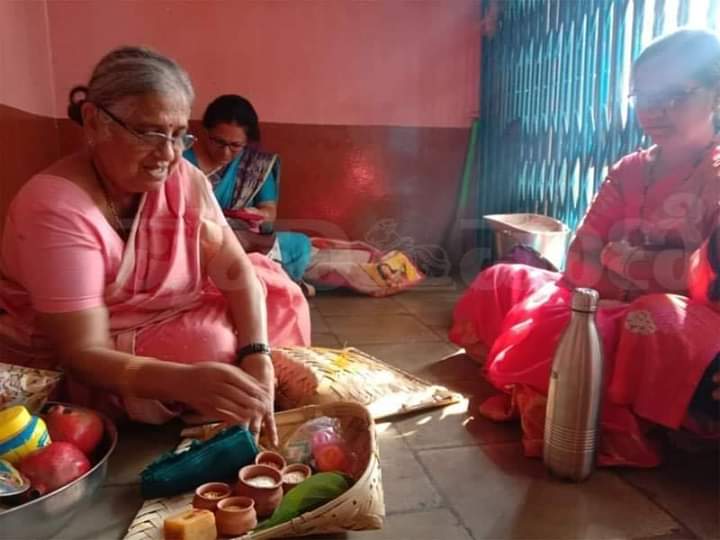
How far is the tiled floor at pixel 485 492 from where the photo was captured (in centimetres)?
105

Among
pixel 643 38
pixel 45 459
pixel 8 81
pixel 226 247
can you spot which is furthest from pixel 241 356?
pixel 643 38

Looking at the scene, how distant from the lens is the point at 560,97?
2.74 m

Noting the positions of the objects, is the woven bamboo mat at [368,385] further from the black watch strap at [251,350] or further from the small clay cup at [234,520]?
the small clay cup at [234,520]

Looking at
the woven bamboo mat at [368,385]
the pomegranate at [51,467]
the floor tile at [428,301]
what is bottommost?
the floor tile at [428,301]

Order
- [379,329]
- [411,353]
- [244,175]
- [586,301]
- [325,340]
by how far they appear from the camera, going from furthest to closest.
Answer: [244,175] → [379,329] → [325,340] → [411,353] → [586,301]

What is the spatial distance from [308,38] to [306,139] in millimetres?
503

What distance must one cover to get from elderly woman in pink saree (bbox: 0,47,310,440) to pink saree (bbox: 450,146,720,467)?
56 centimetres

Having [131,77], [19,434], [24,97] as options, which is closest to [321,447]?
[19,434]

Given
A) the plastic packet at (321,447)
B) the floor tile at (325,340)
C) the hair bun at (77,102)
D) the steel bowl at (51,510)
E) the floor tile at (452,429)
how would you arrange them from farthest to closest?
1. the floor tile at (325,340)
2. the floor tile at (452,429)
3. the hair bun at (77,102)
4. the plastic packet at (321,447)
5. the steel bowl at (51,510)

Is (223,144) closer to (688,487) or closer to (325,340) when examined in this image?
(325,340)

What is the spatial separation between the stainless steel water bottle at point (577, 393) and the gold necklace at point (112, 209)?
898mm

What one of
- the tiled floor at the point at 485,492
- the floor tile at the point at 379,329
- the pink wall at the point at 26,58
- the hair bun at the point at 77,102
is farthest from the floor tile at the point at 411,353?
the pink wall at the point at 26,58

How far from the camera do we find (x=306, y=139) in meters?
3.31

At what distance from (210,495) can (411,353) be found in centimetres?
106
